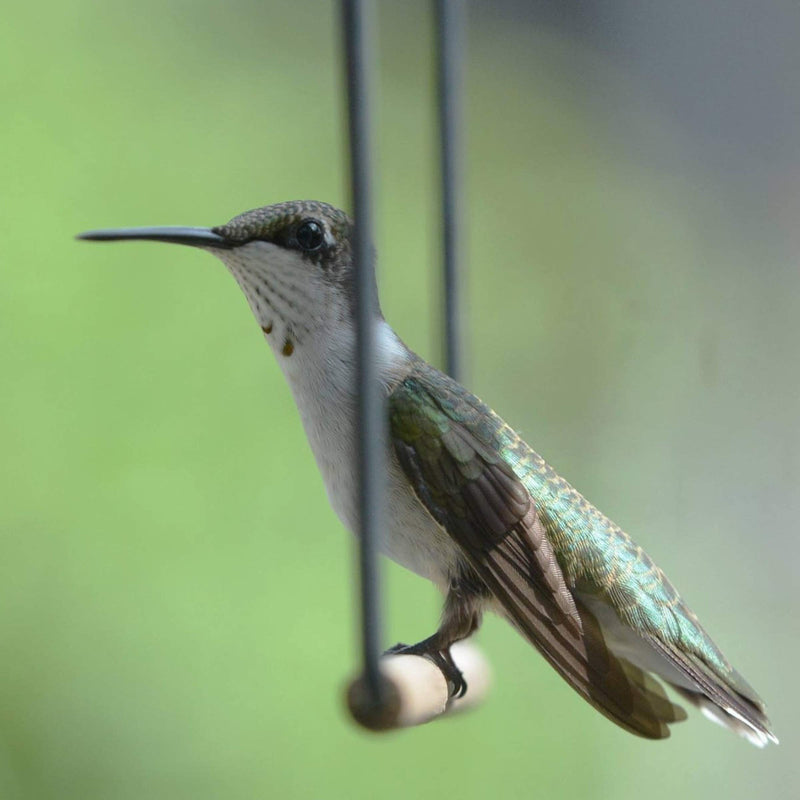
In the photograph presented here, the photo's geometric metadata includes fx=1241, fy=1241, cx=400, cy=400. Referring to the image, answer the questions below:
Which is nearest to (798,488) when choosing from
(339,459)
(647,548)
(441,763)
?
(647,548)

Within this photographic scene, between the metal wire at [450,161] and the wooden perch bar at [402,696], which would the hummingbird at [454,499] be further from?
the wooden perch bar at [402,696]

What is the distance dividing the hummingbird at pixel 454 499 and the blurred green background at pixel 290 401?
4.38ft

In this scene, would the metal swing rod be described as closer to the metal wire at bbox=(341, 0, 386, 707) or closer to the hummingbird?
the metal wire at bbox=(341, 0, 386, 707)

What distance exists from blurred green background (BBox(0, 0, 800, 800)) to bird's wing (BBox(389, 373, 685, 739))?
56.1 inches

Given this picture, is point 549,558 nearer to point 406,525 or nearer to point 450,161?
point 406,525

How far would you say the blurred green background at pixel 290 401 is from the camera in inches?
158

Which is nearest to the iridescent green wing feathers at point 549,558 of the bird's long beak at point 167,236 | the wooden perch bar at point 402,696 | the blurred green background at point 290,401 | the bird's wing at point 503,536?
the bird's wing at point 503,536

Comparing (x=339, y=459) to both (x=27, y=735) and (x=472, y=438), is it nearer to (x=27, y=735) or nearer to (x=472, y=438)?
(x=472, y=438)

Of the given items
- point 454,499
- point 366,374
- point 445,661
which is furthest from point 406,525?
point 366,374

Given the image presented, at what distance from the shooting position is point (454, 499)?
1931mm

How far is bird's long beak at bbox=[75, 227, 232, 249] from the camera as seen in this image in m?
1.76

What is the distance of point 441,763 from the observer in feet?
14.0

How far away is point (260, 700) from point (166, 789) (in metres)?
0.40

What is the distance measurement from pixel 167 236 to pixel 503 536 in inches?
26.8
